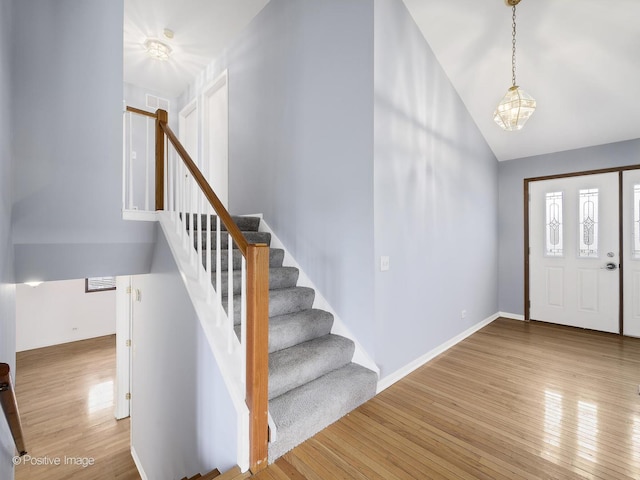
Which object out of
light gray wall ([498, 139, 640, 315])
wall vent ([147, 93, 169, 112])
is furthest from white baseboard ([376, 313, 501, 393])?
wall vent ([147, 93, 169, 112])

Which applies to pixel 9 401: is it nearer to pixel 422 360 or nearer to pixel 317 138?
pixel 317 138

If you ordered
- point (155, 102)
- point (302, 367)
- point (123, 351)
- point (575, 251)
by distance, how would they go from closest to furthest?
point (302, 367) < point (123, 351) < point (575, 251) < point (155, 102)

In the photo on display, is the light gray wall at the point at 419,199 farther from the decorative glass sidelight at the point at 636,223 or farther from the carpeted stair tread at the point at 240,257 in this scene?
→ the decorative glass sidelight at the point at 636,223

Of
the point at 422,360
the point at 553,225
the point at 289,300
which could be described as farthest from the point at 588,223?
the point at 289,300

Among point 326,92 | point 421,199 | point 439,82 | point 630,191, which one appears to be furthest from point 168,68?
point 630,191

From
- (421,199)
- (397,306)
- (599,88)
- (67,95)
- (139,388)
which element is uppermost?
(599,88)

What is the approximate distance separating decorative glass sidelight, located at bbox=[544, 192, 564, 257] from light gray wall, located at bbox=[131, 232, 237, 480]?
474 centimetres

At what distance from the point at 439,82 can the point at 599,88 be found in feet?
5.52

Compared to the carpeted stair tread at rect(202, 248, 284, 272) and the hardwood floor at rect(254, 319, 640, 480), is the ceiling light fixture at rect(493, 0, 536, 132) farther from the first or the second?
the carpeted stair tread at rect(202, 248, 284, 272)

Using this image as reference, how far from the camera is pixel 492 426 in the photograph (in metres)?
A: 2.00

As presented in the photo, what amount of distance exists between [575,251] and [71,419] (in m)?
7.06

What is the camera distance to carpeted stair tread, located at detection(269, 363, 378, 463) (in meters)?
1.78

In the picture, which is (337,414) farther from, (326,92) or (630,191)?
(630,191)

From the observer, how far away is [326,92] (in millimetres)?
2799
